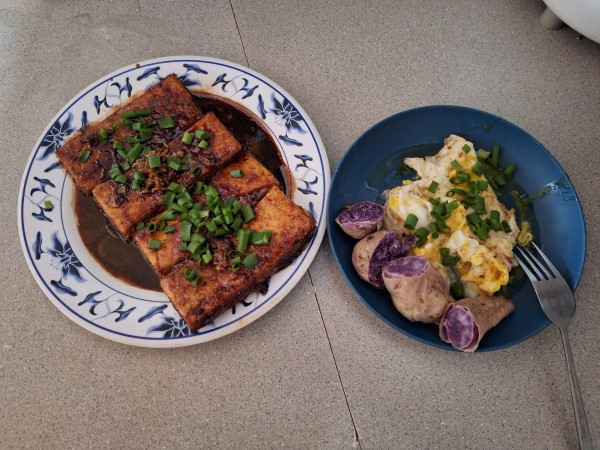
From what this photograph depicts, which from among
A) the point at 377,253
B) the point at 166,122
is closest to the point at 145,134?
the point at 166,122

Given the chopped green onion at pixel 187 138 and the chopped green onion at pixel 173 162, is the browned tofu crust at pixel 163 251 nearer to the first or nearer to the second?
the chopped green onion at pixel 173 162

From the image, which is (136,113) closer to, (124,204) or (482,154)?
(124,204)

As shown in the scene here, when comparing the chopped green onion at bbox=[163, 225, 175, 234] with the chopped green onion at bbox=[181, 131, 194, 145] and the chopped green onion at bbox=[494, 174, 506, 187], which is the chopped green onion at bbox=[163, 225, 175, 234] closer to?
the chopped green onion at bbox=[181, 131, 194, 145]

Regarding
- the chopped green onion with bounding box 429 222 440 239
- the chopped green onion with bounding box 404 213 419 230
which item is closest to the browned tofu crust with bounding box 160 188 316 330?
the chopped green onion with bounding box 404 213 419 230

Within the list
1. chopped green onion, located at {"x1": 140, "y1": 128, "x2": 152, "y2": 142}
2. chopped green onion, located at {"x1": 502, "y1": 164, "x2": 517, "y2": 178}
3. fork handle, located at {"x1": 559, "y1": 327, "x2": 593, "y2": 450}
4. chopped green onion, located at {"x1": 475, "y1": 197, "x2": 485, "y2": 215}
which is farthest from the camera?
chopped green onion, located at {"x1": 140, "y1": 128, "x2": 152, "y2": 142}

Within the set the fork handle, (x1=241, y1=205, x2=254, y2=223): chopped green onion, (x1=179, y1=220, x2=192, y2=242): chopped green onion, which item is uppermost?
(x1=179, y1=220, x2=192, y2=242): chopped green onion

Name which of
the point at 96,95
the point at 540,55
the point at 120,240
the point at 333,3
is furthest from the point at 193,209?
the point at 540,55

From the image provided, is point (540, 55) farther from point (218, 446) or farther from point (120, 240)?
point (218, 446)

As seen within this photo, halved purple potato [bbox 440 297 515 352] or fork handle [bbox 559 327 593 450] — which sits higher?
halved purple potato [bbox 440 297 515 352]

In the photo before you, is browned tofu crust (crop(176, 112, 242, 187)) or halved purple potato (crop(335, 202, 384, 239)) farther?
browned tofu crust (crop(176, 112, 242, 187))
